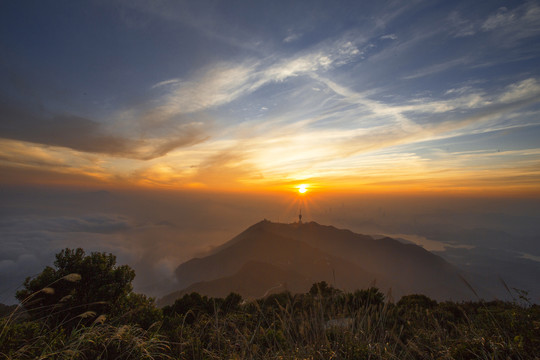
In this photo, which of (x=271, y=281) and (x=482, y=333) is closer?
(x=482, y=333)

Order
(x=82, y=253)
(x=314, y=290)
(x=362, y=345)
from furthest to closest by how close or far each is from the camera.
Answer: (x=314, y=290)
(x=82, y=253)
(x=362, y=345)

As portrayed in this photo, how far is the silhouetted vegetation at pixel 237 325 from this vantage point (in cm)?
394

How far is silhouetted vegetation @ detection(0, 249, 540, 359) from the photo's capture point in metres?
3.94

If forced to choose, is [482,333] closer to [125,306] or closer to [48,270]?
[125,306]

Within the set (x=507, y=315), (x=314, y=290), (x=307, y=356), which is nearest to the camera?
(x=307, y=356)

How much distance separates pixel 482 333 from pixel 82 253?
18.8 m

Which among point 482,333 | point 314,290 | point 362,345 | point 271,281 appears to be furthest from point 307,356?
point 271,281

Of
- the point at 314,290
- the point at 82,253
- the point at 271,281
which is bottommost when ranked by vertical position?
the point at 271,281

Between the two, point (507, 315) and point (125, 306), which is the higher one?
point (507, 315)

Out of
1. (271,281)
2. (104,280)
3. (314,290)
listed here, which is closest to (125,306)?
(104,280)

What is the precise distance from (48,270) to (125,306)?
4.86m

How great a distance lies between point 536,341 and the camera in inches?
162

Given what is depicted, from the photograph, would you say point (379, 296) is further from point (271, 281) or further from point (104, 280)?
point (271, 281)

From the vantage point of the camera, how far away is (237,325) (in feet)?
24.6
